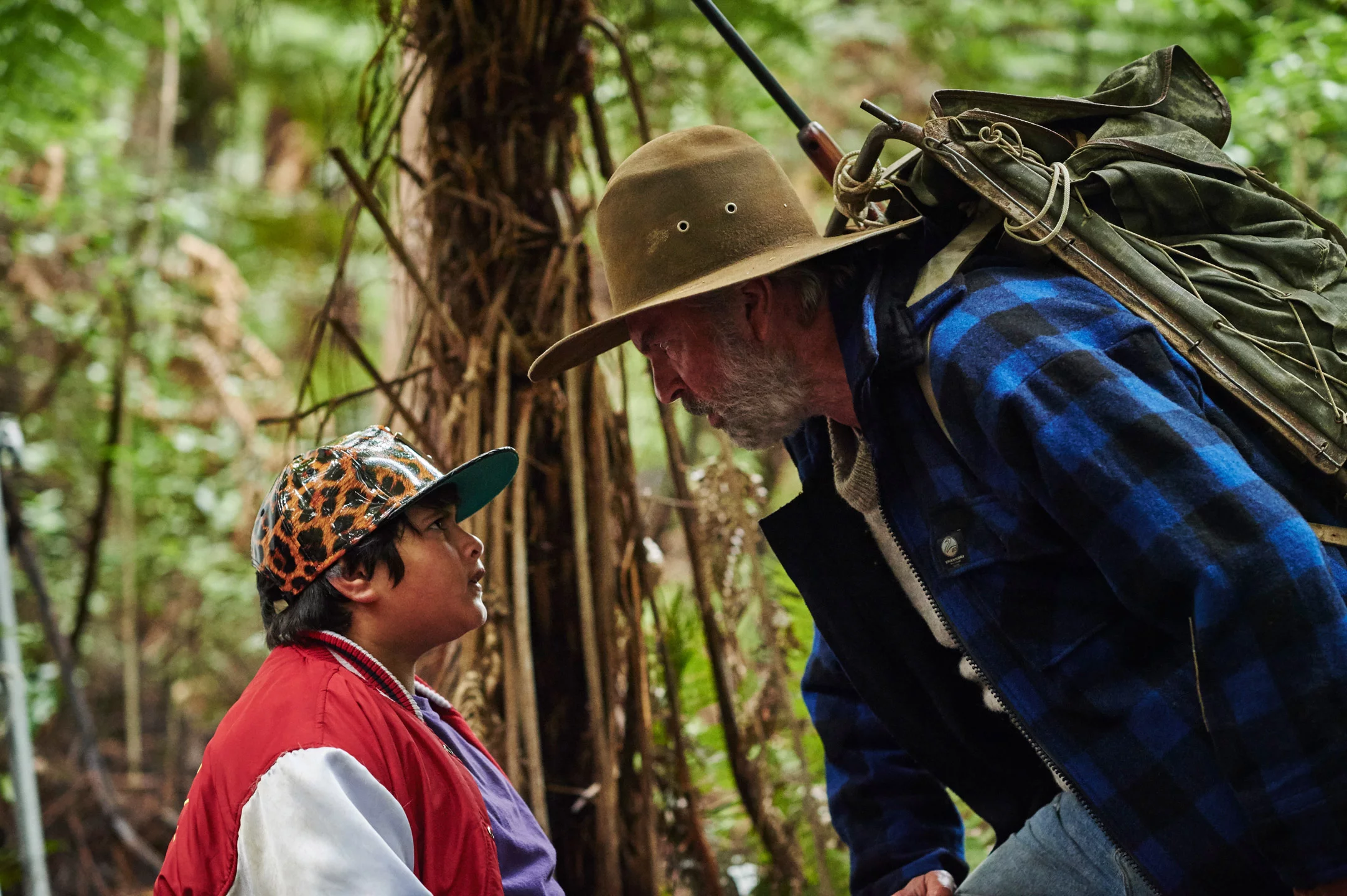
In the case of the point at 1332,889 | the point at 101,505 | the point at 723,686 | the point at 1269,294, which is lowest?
the point at 1332,889

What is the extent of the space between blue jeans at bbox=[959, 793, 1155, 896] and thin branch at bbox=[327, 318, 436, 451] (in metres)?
1.49

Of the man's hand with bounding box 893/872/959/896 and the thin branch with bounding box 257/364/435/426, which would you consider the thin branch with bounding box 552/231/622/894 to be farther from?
the man's hand with bounding box 893/872/959/896

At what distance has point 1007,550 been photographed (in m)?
1.51

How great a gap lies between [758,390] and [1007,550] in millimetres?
471

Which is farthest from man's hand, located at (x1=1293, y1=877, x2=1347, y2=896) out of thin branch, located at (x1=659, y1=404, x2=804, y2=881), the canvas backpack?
thin branch, located at (x1=659, y1=404, x2=804, y2=881)

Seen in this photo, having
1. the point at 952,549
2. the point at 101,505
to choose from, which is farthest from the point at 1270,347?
the point at 101,505

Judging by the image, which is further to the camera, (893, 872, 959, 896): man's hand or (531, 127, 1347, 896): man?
(893, 872, 959, 896): man's hand

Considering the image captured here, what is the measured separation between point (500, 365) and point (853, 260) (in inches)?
40.4

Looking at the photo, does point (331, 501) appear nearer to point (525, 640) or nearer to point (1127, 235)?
point (525, 640)

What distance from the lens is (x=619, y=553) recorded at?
8.63 feet

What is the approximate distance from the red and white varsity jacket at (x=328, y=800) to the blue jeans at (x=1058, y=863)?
0.82m

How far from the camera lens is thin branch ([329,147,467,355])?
245 cm

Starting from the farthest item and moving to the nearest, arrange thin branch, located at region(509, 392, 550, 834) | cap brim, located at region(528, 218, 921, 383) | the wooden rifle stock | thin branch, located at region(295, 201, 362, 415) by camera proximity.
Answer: thin branch, located at region(295, 201, 362, 415)
thin branch, located at region(509, 392, 550, 834)
the wooden rifle stock
cap brim, located at region(528, 218, 921, 383)

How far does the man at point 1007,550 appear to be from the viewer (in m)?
1.27
